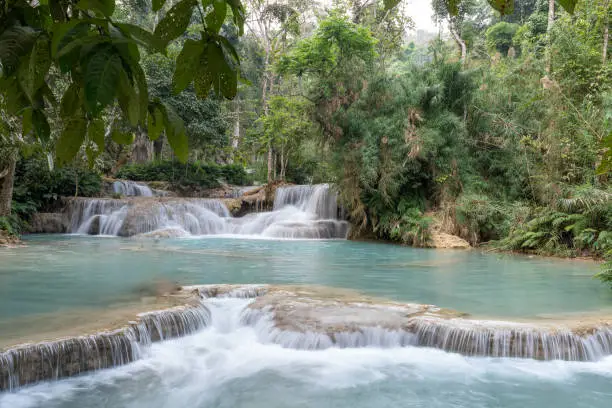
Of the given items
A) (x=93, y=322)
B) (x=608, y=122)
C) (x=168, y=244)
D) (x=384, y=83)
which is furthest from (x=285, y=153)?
(x=93, y=322)

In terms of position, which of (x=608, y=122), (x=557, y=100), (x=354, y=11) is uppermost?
(x=354, y=11)

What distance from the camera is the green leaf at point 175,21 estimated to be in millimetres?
1229

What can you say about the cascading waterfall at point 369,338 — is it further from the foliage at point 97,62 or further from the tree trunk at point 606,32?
the tree trunk at point 606,32

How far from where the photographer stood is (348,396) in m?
4.45

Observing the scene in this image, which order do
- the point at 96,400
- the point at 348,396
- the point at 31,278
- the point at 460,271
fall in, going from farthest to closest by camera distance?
the point at 460,271 → the point at 31,278 → the point at 348,396 → the point at 96,400

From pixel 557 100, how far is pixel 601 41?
8.89 ft

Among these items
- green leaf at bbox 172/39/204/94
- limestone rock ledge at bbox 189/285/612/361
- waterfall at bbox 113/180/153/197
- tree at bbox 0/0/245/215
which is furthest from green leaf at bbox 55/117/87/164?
waterfall at bbox 113/180/153/197

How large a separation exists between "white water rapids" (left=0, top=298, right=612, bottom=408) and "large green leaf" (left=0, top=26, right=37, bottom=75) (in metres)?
3.68

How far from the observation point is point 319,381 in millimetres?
4695

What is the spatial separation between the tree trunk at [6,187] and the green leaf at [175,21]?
14.7 metres

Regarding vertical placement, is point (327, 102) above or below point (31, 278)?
above

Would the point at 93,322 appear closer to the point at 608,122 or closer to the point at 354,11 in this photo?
the point at 608,122

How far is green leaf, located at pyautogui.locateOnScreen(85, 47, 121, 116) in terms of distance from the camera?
98 centimetres

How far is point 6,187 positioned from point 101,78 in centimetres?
1550
